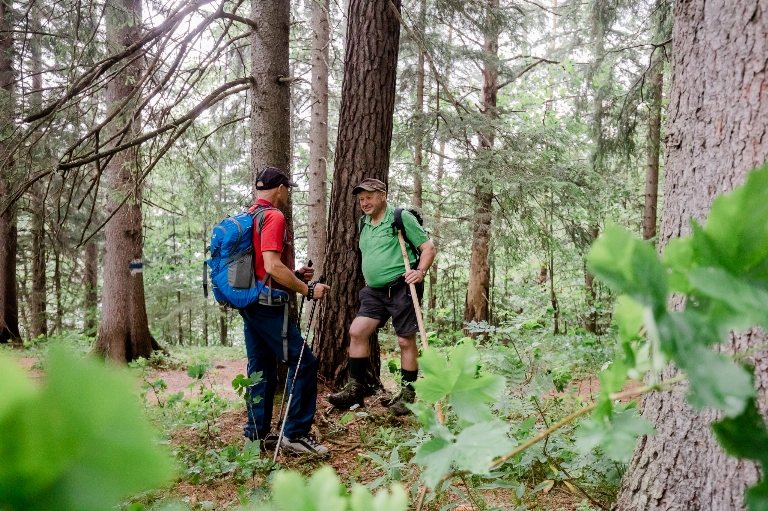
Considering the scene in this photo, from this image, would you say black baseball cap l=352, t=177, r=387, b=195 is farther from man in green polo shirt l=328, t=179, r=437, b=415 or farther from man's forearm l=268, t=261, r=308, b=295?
man's forearm l=268, t=261, r=308, b=295

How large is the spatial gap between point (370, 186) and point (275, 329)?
5.05ft

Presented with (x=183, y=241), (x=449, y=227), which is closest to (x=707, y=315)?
(x=449, y=227)

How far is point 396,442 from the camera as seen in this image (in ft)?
12.0

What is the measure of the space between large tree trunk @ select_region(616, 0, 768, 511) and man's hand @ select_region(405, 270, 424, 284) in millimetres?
2384

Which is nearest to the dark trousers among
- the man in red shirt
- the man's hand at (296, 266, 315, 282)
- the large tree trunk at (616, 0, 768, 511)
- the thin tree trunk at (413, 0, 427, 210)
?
the man in red shirt

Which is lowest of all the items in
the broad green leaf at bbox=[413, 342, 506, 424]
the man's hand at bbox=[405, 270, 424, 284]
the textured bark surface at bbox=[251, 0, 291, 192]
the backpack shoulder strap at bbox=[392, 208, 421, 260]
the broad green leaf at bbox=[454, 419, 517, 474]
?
the man's hand at bbox=[405, 270, 424, 284]

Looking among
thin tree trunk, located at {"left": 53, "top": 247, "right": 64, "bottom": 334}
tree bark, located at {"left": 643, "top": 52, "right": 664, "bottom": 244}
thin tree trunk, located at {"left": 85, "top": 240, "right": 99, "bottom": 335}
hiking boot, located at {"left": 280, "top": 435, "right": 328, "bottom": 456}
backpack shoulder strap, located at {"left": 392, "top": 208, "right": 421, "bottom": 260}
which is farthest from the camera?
thin tree trunk, located at {"left": 85, "top": 240, "right": 99, "bottom": 335}

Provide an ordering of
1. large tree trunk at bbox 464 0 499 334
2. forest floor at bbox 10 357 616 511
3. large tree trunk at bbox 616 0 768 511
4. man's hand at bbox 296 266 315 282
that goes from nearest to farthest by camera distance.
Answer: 1. large tree trunk at bbox 616 0 768 511
2. forest floor at bbox 10 357 616 511
3. man's hand at bbox 296 266 315 282
4. large tree trunk at bbox 464 0 499 334

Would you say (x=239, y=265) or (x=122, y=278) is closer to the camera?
(x=239, y=265)

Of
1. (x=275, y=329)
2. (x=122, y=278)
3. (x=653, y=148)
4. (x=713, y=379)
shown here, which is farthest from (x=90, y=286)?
(x=713, y=379)

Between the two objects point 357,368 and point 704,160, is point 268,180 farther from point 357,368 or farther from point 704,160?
point 704,160

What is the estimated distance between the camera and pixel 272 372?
158 inches

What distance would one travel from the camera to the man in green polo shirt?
4.24 meters

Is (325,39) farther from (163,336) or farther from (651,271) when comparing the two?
(163,336)
